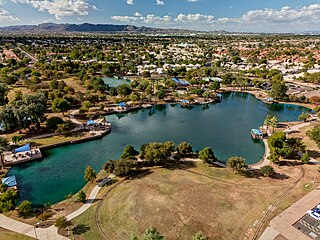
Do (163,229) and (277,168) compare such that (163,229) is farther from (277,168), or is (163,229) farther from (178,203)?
(277,168)

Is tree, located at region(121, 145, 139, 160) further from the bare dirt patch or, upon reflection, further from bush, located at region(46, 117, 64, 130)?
bush, located at region(46, 117, 64, 130)

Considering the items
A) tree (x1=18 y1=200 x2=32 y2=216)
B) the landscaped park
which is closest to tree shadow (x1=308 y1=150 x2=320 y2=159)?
the landscaped park

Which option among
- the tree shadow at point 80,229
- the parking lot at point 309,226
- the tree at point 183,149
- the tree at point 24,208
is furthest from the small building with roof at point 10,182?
the parking lot at point 309,226

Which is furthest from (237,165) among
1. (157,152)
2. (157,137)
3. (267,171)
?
(157,137)

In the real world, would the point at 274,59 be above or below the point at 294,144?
above

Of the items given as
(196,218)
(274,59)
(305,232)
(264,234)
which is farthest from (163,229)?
(274,59)
